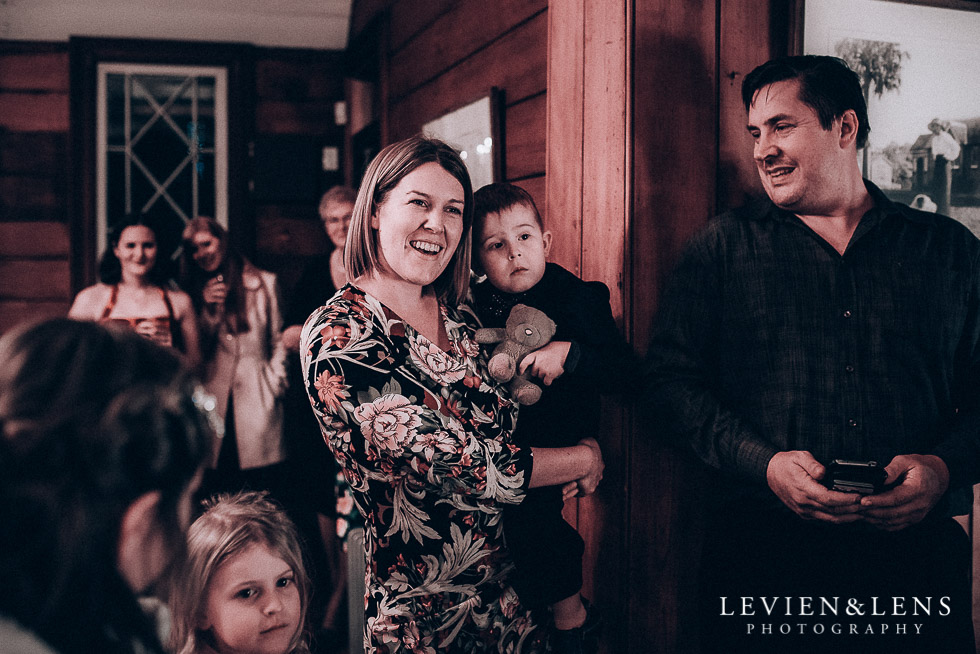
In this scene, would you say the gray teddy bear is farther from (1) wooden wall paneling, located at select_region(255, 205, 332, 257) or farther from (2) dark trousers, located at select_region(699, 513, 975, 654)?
(1) wooden wall paneling, located at select_region(255, 205, 332, 257)

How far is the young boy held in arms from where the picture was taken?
126 cm

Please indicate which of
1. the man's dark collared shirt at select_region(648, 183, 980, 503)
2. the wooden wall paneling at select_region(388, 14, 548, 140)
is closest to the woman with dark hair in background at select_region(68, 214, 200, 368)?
the wooden wall paneling at select_region(388, 14, 548, 140)

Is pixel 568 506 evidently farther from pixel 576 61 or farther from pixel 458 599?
pixel 576 61

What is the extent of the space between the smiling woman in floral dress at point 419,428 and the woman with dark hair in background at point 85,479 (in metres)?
0.49

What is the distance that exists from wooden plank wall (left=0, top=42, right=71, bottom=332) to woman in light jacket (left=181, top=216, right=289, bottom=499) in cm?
217

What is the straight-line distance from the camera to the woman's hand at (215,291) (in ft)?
8.63

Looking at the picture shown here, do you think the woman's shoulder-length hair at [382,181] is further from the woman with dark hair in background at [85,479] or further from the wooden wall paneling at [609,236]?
the woman with dark hair in background at [85,479]

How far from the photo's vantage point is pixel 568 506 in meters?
1.71

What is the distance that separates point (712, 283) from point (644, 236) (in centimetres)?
20

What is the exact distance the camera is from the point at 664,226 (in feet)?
5.13

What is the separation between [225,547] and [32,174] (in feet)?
13.8

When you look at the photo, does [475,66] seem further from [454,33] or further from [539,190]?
[539,190]

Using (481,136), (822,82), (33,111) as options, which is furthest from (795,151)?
(33,111)

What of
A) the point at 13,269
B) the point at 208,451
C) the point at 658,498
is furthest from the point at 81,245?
the point at 208,451
